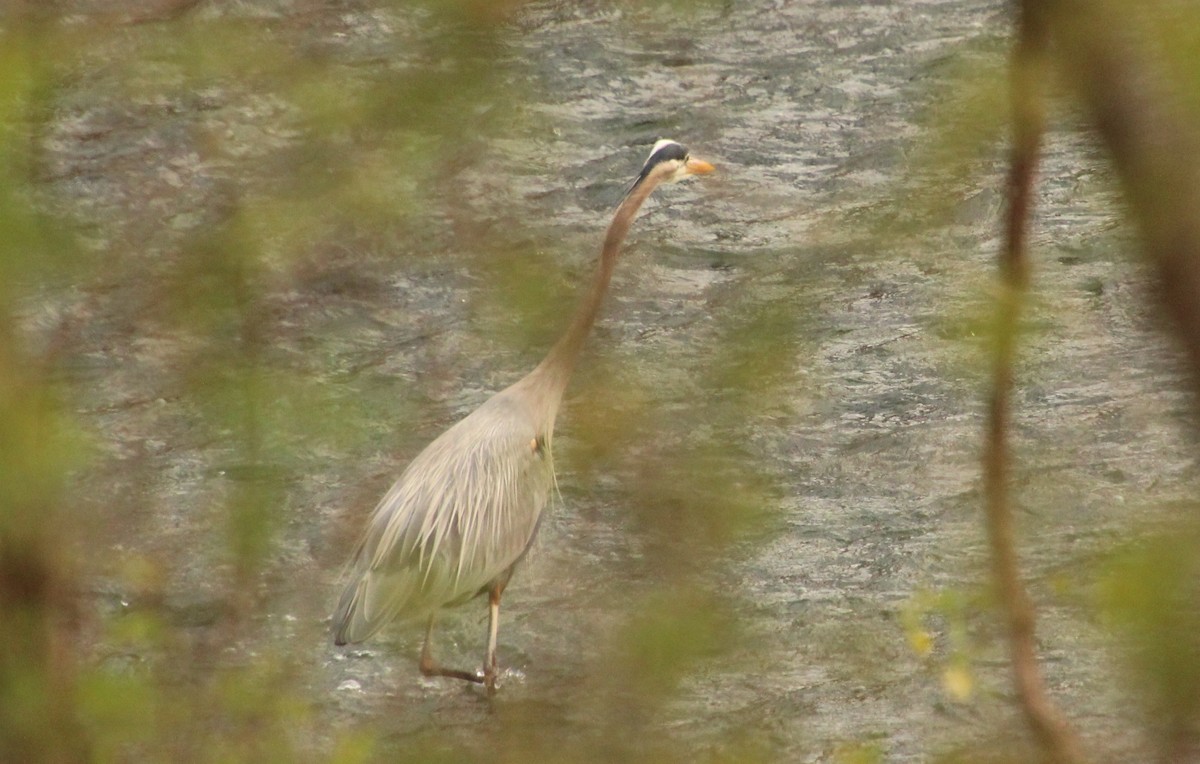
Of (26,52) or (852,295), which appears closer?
(26,52)

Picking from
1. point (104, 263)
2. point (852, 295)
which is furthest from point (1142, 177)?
Result: point (104, 263)

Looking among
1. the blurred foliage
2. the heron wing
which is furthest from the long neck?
the blurred foliage

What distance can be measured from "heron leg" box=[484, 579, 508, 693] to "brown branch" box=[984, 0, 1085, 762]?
2663 mm

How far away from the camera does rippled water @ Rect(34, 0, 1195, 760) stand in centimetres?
117

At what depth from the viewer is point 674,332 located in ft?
4.94

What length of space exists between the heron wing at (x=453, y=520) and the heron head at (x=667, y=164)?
23.6 inches

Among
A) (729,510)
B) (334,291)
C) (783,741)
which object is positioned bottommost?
(783,741)

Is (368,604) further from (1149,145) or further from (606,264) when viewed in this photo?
(1149,145)

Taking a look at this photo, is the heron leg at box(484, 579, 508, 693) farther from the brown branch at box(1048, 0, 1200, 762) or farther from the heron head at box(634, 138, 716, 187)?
the brown branch at box(1048, 0, 1200, 762)

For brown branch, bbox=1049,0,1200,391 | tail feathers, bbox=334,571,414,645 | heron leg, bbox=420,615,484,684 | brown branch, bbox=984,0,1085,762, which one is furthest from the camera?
heron leg, bbox=420,615,484,684

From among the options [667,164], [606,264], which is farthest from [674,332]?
[667,164]

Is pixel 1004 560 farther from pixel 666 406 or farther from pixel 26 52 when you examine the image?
pixel 26 52

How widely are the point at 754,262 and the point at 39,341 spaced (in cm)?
67

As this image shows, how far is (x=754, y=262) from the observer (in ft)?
3.89
